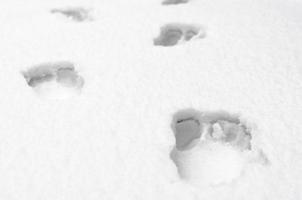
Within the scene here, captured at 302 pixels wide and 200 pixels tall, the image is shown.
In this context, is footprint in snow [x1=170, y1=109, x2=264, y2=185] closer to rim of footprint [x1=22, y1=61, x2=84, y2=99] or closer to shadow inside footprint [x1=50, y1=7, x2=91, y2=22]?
rim of footprint [x1=22, y1=61, x2=84, y2=99]

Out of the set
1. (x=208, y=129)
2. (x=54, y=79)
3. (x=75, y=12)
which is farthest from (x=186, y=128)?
(x=75, y=12)

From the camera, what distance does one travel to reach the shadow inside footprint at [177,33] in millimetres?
2279

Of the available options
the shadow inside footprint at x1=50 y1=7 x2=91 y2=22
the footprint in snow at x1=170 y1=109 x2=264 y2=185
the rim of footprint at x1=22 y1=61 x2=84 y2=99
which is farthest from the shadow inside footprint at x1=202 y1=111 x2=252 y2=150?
the shadow inside footprint at x1=50 y1=7 x2=91 y2=22

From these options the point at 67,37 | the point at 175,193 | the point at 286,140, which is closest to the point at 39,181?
the point at 175,193

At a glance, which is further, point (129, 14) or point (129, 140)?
point (129, 14)

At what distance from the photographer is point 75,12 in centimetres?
256

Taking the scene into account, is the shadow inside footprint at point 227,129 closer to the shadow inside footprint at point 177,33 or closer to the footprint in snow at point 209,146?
the footprint in snow at point 209,146

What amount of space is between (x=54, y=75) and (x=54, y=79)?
3 centimetres

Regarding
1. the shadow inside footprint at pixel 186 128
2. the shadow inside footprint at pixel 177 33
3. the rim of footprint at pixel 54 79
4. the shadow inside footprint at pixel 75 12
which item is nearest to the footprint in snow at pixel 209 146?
the shadow inside footprint at pixel 186 128

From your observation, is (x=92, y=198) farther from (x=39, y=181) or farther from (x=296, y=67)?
(x=296, y=67)

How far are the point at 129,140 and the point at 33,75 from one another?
0.68 m

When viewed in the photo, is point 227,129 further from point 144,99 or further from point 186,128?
point 144,99

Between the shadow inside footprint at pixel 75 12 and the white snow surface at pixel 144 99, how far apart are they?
2.1 inches

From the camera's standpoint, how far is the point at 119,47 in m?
2.19
